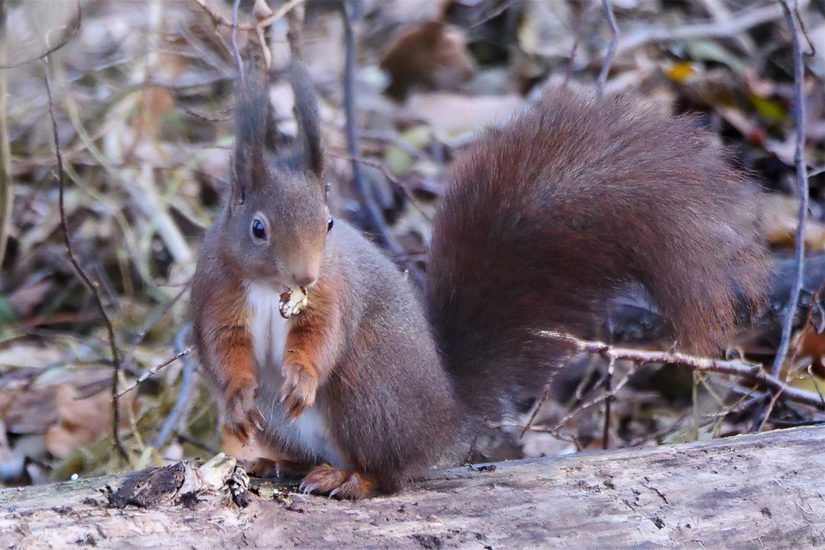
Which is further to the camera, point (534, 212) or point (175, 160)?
point (175, 160)

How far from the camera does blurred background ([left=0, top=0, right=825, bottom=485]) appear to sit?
2.67 m

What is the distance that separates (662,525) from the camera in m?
1.73

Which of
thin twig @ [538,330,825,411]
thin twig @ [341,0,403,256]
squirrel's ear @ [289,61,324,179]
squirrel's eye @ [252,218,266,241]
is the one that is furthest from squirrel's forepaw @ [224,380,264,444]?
thin twig @ [341,0,403,256]

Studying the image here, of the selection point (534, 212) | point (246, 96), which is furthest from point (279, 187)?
point (534, 212)

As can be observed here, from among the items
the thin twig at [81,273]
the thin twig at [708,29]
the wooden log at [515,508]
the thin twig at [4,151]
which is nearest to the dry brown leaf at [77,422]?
the thin twig at [81,273]

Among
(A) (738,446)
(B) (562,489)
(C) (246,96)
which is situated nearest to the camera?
(C) (246,96)

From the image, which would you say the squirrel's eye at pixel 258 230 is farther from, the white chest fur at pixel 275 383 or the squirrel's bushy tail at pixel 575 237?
the squirrel's bushy tail at pixel 575 237

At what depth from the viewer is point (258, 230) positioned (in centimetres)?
174

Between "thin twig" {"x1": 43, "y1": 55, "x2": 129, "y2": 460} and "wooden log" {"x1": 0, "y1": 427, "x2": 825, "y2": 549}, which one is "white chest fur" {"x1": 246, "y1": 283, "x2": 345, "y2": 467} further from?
"thin twig" {"x1": 43, "y1": 55, "x2": 129, "y2": 460}

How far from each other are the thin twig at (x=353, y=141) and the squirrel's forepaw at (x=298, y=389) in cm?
121

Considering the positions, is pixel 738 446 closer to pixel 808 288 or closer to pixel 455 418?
pixel 455 418

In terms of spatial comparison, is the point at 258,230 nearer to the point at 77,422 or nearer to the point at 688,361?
the point at 688,361

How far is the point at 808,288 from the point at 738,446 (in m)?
0.86

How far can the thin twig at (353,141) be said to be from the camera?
10.1ft
